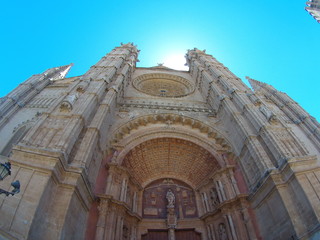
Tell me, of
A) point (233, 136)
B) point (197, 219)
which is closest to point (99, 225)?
point (197, 219)

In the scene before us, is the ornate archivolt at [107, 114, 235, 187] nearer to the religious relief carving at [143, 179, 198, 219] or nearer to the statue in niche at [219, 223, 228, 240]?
the religious relief carving at [143, 179, 198, 219]

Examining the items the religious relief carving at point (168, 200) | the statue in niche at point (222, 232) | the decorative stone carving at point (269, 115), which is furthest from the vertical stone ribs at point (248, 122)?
the religious relief carving at point (168, 200)

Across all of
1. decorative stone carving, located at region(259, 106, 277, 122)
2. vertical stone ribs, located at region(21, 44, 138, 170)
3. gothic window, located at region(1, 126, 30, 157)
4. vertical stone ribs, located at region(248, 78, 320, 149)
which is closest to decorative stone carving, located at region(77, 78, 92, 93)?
vertical stone ribs, located at region(21, 44, 138, 170)

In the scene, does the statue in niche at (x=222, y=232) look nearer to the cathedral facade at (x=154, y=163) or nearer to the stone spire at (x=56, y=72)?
the cathedral facade at (x=154, y=163)

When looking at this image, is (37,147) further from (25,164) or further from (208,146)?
(208,146)

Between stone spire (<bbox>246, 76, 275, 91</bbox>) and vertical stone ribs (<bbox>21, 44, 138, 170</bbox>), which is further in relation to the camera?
stone spire (<bbox>246, 76, 275, 91</bbox>)

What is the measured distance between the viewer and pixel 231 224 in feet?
26.0

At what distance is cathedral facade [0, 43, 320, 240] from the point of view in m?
5.66

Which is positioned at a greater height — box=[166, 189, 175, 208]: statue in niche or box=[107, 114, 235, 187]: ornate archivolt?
box=[107, 114, 235, 187]: ornate archivolt

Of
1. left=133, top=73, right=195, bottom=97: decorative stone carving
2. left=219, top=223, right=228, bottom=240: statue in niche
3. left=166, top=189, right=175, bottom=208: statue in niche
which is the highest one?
left=133, top=73, right=195, bottom=97: decorative stone carving

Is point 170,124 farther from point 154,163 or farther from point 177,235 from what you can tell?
point 177,235

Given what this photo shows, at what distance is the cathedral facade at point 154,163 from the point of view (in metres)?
5.66

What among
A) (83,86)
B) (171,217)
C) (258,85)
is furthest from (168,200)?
(258,85)

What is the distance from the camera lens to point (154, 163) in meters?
11.7
